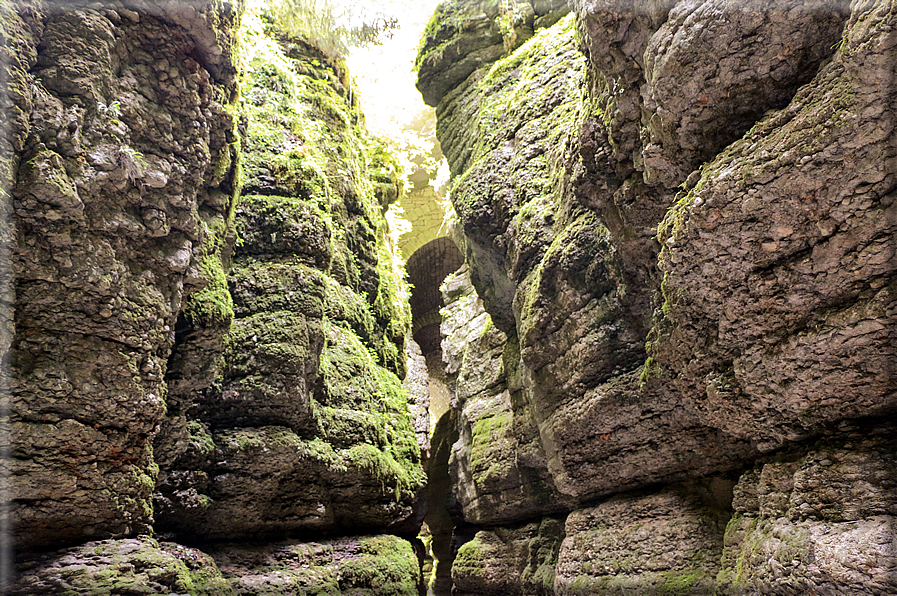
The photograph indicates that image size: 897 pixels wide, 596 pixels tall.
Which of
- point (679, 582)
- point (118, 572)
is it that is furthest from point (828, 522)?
point (118, 572)

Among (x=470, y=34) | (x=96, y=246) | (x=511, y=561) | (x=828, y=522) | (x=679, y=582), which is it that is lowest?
(x=679, y=582)

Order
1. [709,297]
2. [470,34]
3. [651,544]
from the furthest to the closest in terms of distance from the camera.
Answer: [470,34] < [651,544] < [709,297]

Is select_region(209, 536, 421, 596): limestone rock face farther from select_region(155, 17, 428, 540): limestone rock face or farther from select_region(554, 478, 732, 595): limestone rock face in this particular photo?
select_region(554, 478, 732, 595): limestone rock face

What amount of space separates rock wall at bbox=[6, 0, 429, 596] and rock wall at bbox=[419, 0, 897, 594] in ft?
6.26

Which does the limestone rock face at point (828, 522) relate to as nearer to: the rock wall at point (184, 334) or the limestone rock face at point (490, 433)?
the limestone rock face at point (490, 433)

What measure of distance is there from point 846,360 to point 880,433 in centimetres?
35

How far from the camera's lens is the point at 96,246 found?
3.31 metres

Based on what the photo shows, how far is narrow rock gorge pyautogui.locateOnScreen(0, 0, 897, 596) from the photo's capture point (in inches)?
97.1

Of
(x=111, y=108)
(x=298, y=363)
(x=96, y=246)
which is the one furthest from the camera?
(x=298, y=363)

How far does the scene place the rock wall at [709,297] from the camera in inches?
91.5

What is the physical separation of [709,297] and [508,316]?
3.97 m

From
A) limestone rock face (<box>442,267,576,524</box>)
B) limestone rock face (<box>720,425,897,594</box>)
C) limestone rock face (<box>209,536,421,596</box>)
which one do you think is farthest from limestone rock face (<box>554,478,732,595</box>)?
limestone rock face (<box>209,536,421,596</box>)

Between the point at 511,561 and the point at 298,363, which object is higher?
the point at 298,363

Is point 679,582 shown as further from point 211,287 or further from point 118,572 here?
point 211,287
